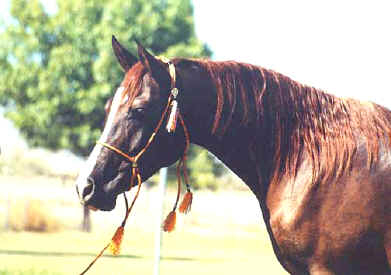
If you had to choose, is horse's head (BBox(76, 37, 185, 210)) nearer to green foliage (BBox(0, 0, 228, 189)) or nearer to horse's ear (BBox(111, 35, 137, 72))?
horse's ear (BBox(111, 35, 137, 72))

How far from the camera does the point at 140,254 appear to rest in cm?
1638

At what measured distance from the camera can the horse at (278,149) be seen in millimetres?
3082

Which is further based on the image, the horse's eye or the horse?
the horse's eye

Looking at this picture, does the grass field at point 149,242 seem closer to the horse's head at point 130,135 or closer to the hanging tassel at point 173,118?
the horse's head at point 130,135

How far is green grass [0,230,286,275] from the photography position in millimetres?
11820

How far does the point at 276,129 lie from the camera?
135 inches

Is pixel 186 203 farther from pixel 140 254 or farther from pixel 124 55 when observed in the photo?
pixel 140 254

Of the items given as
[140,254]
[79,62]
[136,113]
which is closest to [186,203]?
[136,113]

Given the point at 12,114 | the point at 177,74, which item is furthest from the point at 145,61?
the point at 12,114

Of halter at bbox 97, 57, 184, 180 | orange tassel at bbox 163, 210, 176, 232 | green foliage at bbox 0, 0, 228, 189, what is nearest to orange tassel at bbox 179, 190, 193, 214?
orange tassel at bbox 163, 210, 176, 232

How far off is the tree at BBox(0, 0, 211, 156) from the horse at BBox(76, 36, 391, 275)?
705 inches

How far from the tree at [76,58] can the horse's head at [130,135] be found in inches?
707

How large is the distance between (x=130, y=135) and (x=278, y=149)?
0.91 meters

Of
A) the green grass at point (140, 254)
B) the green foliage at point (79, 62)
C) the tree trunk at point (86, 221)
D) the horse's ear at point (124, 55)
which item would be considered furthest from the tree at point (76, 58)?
the horse's ear at point (124, 55)
